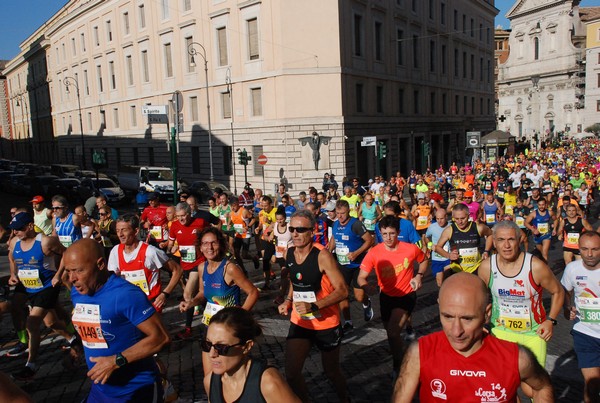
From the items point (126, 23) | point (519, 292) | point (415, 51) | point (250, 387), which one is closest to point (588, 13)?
point (415, 51)

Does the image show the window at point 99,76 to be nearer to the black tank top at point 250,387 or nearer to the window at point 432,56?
the window at point 432,56

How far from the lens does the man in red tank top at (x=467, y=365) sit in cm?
250

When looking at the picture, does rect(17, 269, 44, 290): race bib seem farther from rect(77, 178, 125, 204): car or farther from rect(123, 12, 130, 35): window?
rect(123, 12, 130, 35): window

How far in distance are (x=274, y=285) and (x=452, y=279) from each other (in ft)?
25.6

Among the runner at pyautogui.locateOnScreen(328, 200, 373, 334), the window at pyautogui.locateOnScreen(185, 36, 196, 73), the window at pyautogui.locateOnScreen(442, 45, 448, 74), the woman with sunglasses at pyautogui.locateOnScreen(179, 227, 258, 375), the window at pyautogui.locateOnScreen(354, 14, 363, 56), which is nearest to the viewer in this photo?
the woman with sunglasses at pyautogui.locateOnScreen(179, 227, 258, 375)

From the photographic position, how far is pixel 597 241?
15.1ft

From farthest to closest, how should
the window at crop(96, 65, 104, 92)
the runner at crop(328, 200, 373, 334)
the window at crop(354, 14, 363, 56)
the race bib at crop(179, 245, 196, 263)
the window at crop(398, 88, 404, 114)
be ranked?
the window at crop(96, 65, 104, 92)
the window at crop(398, 88, 404, 114)
the window at crop(354, 14, 363, 56)
the race bib at crop(179, 245, 196, 263)
the runner at crop(328, 200, 373, 334)

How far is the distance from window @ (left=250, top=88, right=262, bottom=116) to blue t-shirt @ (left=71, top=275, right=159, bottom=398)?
28.6 metres

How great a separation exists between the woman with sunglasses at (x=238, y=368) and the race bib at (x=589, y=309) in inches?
126

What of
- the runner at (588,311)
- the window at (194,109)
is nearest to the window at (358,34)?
the window at (194,109)

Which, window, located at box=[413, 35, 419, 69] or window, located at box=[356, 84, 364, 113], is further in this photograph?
window, located at box=[413, 35, 419, 69]

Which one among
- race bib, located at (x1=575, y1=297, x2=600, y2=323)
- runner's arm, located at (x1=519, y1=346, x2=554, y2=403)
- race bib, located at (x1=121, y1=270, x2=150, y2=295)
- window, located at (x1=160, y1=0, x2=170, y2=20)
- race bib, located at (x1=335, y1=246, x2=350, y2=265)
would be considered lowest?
race bib, located at (x1=335, y1=246, x2=350, y2=265)

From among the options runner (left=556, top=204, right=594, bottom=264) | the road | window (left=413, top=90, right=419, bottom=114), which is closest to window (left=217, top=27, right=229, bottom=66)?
window (left=413, top=90, right=419, bottom=114)

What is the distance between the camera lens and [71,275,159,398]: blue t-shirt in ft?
11.0
